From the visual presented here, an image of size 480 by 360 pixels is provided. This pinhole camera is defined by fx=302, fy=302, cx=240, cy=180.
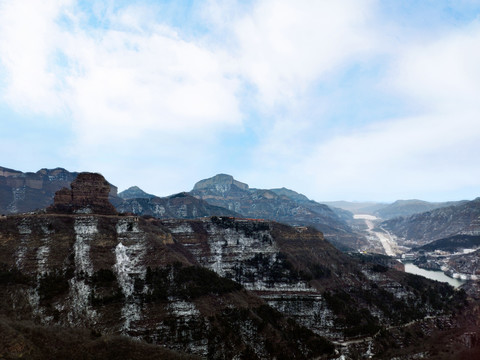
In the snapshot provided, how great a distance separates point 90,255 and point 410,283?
140m

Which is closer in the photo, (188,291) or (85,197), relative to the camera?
(188,291)

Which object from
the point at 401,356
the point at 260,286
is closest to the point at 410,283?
the point at 401,356

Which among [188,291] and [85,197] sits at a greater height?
[85,197]

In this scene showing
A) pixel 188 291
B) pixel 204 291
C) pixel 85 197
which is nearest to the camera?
pixel 188 291

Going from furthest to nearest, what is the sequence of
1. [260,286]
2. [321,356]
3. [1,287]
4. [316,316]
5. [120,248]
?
1. [260,286]
2. [316,316]
3. [120,248]
4. [321,356]
5. [1,287]

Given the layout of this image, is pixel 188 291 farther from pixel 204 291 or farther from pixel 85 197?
pixel 85 197

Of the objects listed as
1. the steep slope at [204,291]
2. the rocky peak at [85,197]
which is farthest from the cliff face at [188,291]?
the rocky peak at [85,197]

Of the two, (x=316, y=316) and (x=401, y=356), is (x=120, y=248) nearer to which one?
(x=316, y=316)

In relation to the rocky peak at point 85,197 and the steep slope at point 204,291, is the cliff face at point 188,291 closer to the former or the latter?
the steep slope at point 204,291

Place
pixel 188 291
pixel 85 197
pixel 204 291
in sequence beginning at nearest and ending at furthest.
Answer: pixel 188 291 < pixel 204 291 < pixel 85 197

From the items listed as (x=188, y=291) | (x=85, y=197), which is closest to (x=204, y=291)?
(x=188, y=291)

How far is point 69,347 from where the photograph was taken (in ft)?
177

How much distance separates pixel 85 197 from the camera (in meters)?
114

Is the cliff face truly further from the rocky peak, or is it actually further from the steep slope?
the rocky peak
